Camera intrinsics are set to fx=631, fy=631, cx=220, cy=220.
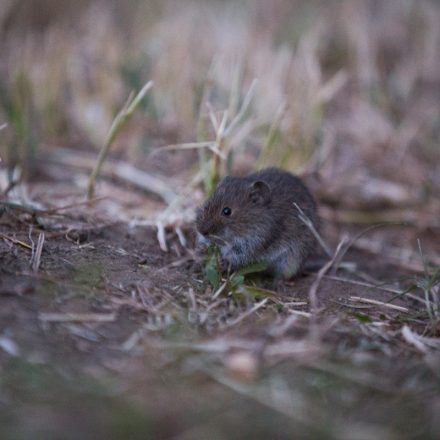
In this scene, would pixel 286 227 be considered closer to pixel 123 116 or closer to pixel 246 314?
pixel 246 314

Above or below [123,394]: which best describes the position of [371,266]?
below

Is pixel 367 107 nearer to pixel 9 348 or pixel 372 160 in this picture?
pixel 372 160

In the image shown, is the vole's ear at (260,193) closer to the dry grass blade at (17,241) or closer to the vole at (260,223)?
the vole at (260,223)

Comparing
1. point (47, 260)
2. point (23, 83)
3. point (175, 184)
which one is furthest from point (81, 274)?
point (23, 83)

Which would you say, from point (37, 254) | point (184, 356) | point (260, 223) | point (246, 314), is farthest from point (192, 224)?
point (184, 356)

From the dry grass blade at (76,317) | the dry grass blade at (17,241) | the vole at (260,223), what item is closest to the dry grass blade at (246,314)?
the dry grass blade at (76,317)

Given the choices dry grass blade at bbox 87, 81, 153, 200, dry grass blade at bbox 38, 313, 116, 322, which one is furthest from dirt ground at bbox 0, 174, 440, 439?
dry grass blade at bbox 87, 81, 153, 200
